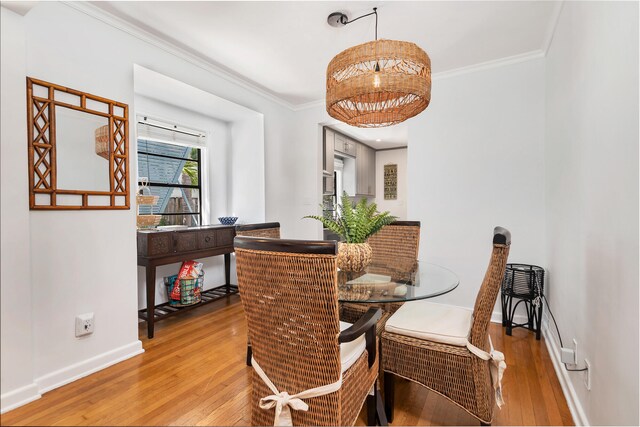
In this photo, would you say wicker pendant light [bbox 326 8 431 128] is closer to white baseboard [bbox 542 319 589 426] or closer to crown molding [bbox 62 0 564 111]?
crown molding [bbox 62 0 564 111]

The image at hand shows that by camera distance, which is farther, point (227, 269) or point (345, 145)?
point (345, 145)

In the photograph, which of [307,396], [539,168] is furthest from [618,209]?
[539,168]

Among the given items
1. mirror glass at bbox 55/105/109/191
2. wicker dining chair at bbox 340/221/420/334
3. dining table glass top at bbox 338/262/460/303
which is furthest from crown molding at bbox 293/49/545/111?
mirror glass at bbox 55/105/109/191

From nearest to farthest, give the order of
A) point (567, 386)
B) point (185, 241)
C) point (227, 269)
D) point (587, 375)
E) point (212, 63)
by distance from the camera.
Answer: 1. point (587, 375)
2. point (567, 386)
3. point (185, 241)
4. point (212, 63)
5. point (227, 269)

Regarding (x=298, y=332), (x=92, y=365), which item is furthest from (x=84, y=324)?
(x=298, y=332)

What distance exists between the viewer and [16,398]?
0.76 metres

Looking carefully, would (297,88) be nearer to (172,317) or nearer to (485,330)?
(172,317)

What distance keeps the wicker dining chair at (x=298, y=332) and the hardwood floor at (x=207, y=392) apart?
1.57 feet

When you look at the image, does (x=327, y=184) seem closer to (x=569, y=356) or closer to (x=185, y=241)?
(x=185, y=241)

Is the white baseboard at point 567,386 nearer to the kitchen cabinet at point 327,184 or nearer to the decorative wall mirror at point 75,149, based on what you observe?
the decorative wall mirror at point 75,149

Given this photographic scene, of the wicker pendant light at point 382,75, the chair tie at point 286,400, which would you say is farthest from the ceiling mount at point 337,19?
the chair tie at point 286,400

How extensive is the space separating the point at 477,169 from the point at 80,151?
2951 mm

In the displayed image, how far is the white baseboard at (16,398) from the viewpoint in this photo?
0.72 meters

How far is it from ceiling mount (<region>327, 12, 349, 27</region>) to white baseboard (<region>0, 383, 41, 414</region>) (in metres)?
2.30
